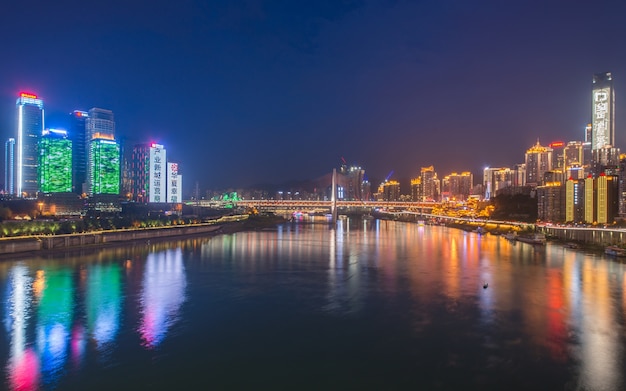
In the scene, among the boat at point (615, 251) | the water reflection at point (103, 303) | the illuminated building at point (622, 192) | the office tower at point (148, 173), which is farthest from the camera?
the office tower at point (148, 173)

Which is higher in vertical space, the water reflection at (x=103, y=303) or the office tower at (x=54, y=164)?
the office tower at (x=54, y=164)

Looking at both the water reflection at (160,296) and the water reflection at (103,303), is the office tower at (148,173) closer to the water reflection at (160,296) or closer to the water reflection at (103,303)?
the water reflection at (160,296)

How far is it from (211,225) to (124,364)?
18.5 m

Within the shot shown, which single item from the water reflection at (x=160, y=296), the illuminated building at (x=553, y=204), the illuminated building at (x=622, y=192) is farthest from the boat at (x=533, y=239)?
the water reflection at (x=160, y=296)

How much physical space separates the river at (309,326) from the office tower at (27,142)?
98.6 feet

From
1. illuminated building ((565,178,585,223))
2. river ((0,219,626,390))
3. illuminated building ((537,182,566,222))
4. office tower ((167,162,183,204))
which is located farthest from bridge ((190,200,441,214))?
river ((0,219,626,390))

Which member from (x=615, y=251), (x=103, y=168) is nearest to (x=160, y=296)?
(x=615, y=251)

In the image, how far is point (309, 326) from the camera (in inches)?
229

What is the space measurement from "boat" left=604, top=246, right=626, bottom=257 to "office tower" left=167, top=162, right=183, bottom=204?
35.0m

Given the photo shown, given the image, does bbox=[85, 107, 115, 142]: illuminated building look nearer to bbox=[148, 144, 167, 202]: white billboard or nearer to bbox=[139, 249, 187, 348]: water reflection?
bbox=[148, 144, 167, 202]: white billboard

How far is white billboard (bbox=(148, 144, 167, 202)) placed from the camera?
1513 inches

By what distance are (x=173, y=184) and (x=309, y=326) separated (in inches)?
1508

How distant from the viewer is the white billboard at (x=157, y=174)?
38438 millimetres

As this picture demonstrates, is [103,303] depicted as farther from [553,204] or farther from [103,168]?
[103,168]
